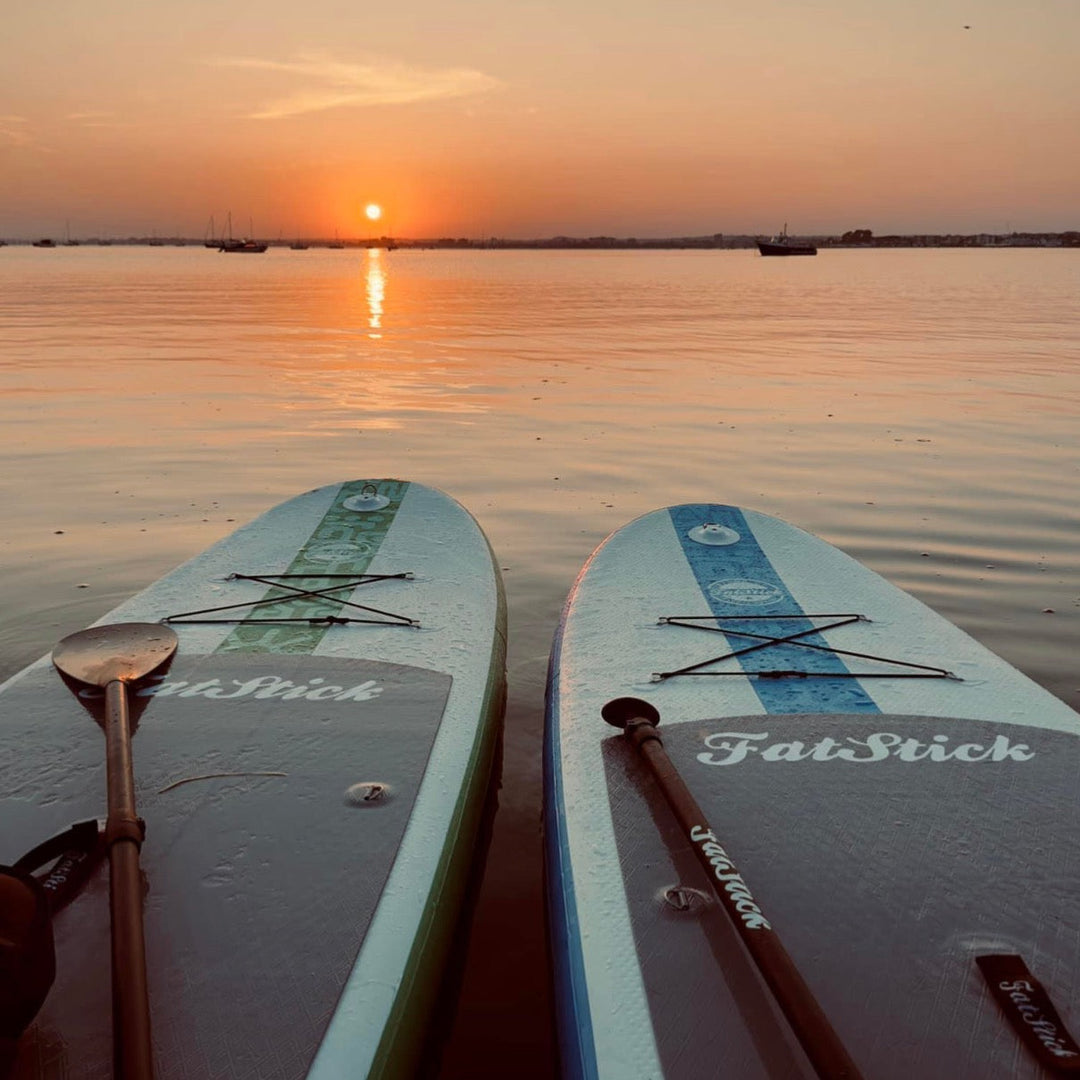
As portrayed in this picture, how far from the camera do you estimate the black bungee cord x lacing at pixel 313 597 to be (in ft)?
14.1

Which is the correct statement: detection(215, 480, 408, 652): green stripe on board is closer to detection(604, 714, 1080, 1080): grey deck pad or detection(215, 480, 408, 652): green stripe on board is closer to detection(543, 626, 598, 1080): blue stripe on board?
detection(543, 626, 598, 1080): blue stripe on board

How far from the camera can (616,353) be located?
57.1ft

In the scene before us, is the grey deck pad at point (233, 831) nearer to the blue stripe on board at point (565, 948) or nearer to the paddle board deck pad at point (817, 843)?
the blue stripe on board at point (565, 948)

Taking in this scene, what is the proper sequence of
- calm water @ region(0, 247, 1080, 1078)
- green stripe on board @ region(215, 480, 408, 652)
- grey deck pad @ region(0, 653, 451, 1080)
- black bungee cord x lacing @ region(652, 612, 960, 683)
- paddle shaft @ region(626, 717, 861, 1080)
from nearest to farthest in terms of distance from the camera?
paddle shaft @ region(626, 717, 861, 1080), grey deck pad @ region(0, 653, 451, 1080), black bungee cord x lacing @ region(652, 612, 960, 683), green stripe on board @ region(215, 480, 408, 652), calm water @ region(0, 247, 1080, 1078)

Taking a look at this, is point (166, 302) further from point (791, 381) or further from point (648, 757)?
point (648, 757)

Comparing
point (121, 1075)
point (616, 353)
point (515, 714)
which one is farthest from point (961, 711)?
point (616, 353)

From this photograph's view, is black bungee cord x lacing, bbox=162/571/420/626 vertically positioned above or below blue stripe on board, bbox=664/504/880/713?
below

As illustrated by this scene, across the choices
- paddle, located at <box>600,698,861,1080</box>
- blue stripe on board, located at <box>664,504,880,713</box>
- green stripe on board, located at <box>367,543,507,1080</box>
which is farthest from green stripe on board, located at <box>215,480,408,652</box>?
blue stripe on board, located at <box>664,504,880,713</box>

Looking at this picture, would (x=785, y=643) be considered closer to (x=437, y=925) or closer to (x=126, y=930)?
(x=437, y=925)

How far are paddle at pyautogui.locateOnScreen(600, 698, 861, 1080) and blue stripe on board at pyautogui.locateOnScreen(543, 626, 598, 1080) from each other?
1.02 ft

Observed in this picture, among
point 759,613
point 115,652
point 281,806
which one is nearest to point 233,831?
point 281,806

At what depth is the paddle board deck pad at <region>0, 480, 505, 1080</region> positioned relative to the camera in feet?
6.92

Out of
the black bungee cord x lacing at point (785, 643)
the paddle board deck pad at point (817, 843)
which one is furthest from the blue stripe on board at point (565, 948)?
the black bungee cord x lacing at point (785, 643)

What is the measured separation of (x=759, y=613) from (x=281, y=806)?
246 centimetres
